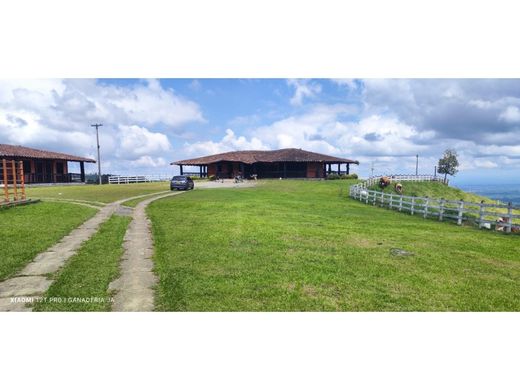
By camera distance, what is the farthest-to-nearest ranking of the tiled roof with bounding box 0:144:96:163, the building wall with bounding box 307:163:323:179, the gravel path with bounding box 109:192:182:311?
the building wall with bounding box 307:163:323:179 → the tiled roof with bounding box 0:144:96:163 → the gravel path with bounding box 109:192:182:311

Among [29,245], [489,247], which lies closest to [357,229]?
[489,247]

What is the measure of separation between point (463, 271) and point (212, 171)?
42928 mm

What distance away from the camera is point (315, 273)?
269 inches

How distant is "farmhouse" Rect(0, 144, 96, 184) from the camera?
105ft

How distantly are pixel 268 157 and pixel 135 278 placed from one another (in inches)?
1634

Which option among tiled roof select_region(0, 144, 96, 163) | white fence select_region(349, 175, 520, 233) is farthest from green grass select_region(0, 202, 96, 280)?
tiled roof select_region(0, 144, 96, 163)

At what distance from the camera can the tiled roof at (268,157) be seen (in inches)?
1809

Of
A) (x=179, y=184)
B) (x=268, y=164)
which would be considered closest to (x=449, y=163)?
(x=268, y=164)

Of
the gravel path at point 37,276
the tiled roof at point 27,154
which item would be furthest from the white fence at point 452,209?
the tiled roof at point 27,154

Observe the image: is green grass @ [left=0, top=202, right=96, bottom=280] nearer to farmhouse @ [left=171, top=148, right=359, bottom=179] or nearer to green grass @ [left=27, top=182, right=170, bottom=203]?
green grass @ [left=27, top=182, right=170, bottom=203]

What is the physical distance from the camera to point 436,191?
4834 cm

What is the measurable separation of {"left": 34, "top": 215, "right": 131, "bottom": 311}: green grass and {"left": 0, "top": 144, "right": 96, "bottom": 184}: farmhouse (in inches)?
1096

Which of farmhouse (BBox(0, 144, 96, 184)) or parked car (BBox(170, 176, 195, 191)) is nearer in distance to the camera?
parked car (BBox(170, 176, 195, 191))
